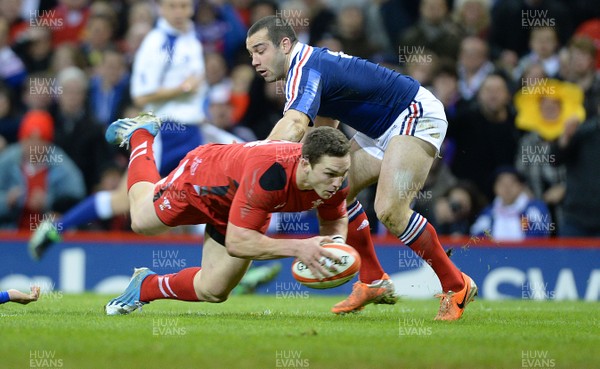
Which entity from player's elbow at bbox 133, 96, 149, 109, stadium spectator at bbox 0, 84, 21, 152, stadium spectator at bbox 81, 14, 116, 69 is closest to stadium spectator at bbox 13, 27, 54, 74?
stadium spectator at bbox 81, 14, 116, 69

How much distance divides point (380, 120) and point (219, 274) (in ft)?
5.98

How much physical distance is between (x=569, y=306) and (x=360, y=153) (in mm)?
3095

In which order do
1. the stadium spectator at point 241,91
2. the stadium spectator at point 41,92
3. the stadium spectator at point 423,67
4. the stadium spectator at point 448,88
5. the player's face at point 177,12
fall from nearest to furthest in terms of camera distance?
the player's face at point 177,12, the stadium spectator at point 448,88, the stadium spectator at point 423,67, the stadium spectator at point 241,91, the stadium spectator at point 41,92

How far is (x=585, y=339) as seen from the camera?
708 centimetres

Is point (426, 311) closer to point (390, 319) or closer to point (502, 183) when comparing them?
point (390, 319)

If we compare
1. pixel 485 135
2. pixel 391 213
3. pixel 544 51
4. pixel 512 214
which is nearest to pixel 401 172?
pixel 391 213

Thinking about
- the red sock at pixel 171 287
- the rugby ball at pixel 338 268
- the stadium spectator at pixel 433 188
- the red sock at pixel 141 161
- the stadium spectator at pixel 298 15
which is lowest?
the stadium spectator at pixel 433 188

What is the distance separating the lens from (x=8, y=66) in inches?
625

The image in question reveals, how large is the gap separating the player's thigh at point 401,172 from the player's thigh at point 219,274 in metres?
1.20

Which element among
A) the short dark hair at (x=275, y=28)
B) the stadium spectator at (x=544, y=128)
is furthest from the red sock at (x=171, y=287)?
the stadium spectator at (x=544, y=128)

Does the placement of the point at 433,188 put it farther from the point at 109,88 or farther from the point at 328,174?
the point at 328,174

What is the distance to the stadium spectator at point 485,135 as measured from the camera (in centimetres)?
1311

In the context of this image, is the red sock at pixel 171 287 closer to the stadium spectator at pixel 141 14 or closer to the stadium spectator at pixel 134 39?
the stadium spectator at pixel 134 39

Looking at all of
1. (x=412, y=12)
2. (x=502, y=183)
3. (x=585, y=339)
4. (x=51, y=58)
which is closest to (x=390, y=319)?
(x=585, y=339)
